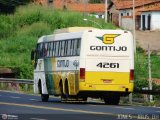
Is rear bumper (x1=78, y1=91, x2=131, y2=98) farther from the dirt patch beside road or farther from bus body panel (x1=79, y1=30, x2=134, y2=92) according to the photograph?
the dirt patch beside road

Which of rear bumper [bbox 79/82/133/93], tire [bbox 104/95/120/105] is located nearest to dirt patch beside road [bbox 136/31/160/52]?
tire [bbox 104/95/120/105]

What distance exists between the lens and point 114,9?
132125 mm

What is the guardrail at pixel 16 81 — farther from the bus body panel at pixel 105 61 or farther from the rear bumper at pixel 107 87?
the rear bumper at pixel 107 87

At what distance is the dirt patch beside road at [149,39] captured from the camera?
311ft

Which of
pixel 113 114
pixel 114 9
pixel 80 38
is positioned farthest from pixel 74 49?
pixel 114 9

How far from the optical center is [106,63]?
115 ft

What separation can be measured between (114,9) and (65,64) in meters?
95.6

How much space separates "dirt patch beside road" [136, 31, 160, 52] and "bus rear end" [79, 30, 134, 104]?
188 ft

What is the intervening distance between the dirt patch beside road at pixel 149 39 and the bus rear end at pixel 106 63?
188ft

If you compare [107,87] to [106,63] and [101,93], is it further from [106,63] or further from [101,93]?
[106,63]

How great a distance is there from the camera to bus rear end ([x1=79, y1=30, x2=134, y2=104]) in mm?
34906

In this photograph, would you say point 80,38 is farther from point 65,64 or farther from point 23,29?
point 23,29

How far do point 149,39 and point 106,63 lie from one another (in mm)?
65054

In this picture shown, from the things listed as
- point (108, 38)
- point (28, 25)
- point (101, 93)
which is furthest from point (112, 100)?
point (28, 25)
